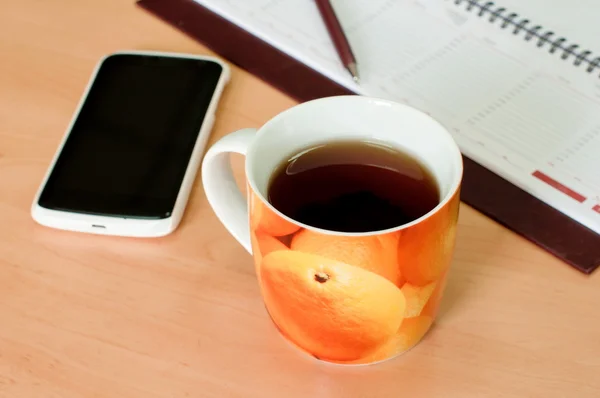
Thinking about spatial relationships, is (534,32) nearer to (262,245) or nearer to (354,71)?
(354,71)

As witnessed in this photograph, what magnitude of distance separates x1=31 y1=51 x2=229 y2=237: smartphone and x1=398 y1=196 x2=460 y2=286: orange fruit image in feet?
0.64

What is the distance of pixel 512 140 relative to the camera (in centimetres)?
55

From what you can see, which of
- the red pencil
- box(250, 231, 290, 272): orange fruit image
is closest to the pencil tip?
the red pencil

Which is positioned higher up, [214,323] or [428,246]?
[428,246]

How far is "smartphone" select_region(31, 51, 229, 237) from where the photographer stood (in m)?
0.50

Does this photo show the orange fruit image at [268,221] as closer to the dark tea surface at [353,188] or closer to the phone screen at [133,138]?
the dark tea surface at [353,188]

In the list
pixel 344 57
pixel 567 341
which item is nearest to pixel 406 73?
pixel 344 57

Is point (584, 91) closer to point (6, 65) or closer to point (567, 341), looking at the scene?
point (567, 341)

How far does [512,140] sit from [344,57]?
156 millimetres

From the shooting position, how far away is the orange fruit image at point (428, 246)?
14.0 inches

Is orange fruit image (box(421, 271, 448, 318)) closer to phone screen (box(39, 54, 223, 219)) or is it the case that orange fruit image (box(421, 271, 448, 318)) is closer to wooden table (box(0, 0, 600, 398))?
wooden table (box(0, 0, 600, 398))

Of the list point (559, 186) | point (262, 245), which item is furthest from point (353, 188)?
point (559, 186)

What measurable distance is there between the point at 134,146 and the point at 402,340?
0.25m

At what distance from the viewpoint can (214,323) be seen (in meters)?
0.45
